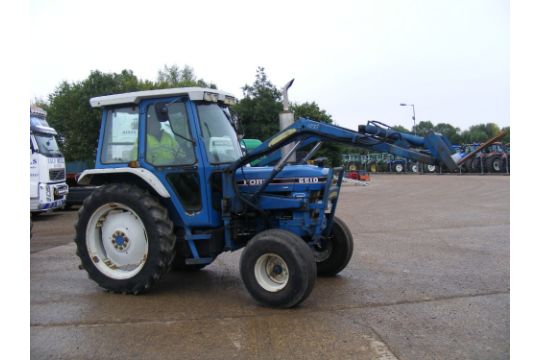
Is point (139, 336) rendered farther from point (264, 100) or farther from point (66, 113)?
point (66, 113)

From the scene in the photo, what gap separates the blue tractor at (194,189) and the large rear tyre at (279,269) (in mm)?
16

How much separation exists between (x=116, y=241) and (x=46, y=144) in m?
10.4

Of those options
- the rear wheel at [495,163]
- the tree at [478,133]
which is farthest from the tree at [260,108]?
the tree at [478,133]

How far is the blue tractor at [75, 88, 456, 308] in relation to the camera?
5.62 meters

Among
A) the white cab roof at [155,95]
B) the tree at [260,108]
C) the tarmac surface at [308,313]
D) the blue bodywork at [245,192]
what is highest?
the tree at [260,108]

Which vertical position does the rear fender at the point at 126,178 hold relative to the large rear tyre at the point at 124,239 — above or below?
above

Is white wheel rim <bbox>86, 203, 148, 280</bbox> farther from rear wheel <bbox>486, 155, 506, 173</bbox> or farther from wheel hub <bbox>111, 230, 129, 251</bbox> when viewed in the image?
rear wheel <bbox>486, 155, 506, 173</bbox>

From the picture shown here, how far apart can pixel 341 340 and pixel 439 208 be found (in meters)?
11.1

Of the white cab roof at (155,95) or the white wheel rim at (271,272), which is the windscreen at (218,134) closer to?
the white cab roof at (155,95)

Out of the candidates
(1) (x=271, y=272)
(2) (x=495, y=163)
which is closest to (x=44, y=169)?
(1) (x=271, y=272)

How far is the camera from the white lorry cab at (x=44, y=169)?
46.4 feet

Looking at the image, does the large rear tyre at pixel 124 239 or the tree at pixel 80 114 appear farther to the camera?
the tree at pixel 80 114

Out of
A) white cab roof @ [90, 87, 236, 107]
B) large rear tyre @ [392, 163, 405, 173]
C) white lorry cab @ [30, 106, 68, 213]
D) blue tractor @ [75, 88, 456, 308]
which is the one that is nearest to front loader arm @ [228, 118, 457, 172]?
blue tractor @ [75, 88, 456, 308]

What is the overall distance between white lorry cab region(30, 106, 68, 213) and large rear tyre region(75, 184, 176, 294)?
8.84 meters
